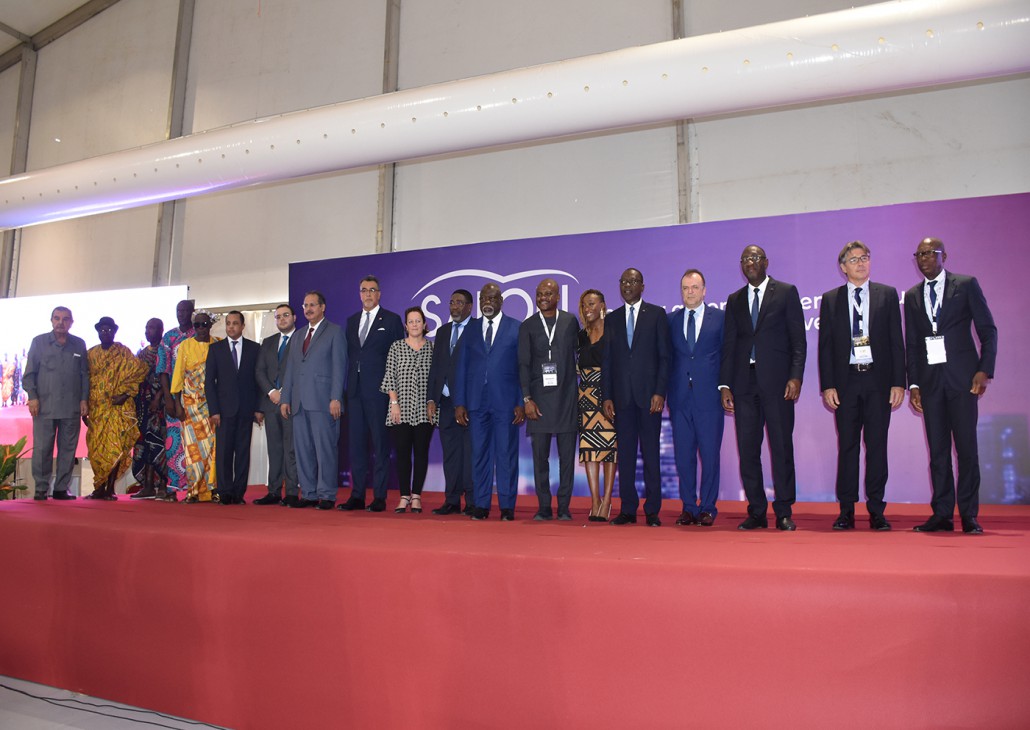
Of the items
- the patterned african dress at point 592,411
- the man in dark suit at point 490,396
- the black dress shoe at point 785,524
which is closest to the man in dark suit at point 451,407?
the man in dark suit at point 490,396

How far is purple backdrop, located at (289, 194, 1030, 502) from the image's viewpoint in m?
5.10

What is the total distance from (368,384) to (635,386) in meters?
1.98

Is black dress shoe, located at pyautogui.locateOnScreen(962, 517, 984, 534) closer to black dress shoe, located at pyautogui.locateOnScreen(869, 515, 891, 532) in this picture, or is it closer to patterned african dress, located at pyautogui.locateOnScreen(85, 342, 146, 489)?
black dress shoe, located at pyautogui.locateOnScreen(869, 515, 891, 532)

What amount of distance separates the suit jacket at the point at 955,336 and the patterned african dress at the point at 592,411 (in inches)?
64.7

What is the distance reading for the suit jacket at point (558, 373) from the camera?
4.30 metres

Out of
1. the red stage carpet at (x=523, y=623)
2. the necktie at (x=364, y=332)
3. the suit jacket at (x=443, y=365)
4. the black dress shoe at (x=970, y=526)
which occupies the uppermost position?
the necktie at (x=364, y=332)

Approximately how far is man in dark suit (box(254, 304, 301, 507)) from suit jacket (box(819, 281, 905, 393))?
369 cm

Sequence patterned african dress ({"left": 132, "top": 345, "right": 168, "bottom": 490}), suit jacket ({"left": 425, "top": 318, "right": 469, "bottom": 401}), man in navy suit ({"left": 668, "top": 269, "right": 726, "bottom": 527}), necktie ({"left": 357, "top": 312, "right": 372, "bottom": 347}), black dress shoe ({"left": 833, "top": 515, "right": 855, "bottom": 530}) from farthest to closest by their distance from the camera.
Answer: patterned african dress ({"left": 132, "top": 345, "right": 168, "bottom": 490})
necktie ({"left": 357, "top": 312, "right": 372, "bottom": 347})
suit jacket ({"left": 425, "top": 318, "right": 469, "bottom": 401})
man in navy suit ({"left": 668, "top": 269, "right": 726, "bottom": 527})
black dress shoe ({"left": 833, "top": 515, "right": 855, "bottom": 530})

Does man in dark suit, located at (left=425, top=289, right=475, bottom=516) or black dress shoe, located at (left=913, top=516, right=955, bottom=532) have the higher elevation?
man in dark suit, located at (left=425, top=289, right=475, bottom=516)

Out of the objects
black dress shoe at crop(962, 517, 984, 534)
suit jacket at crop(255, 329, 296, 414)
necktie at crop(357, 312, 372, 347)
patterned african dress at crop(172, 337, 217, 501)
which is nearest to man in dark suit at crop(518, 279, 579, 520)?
necktie at crop(357, 312, 372, 347)

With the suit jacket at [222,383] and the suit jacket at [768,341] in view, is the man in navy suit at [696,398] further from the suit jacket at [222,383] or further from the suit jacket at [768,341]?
the suit jacket at [222,383]

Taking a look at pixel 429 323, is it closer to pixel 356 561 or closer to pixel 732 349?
pixel 732 349

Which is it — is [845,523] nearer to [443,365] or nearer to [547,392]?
[547,392]

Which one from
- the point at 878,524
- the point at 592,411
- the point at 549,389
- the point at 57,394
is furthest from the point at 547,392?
the point at 57,394
